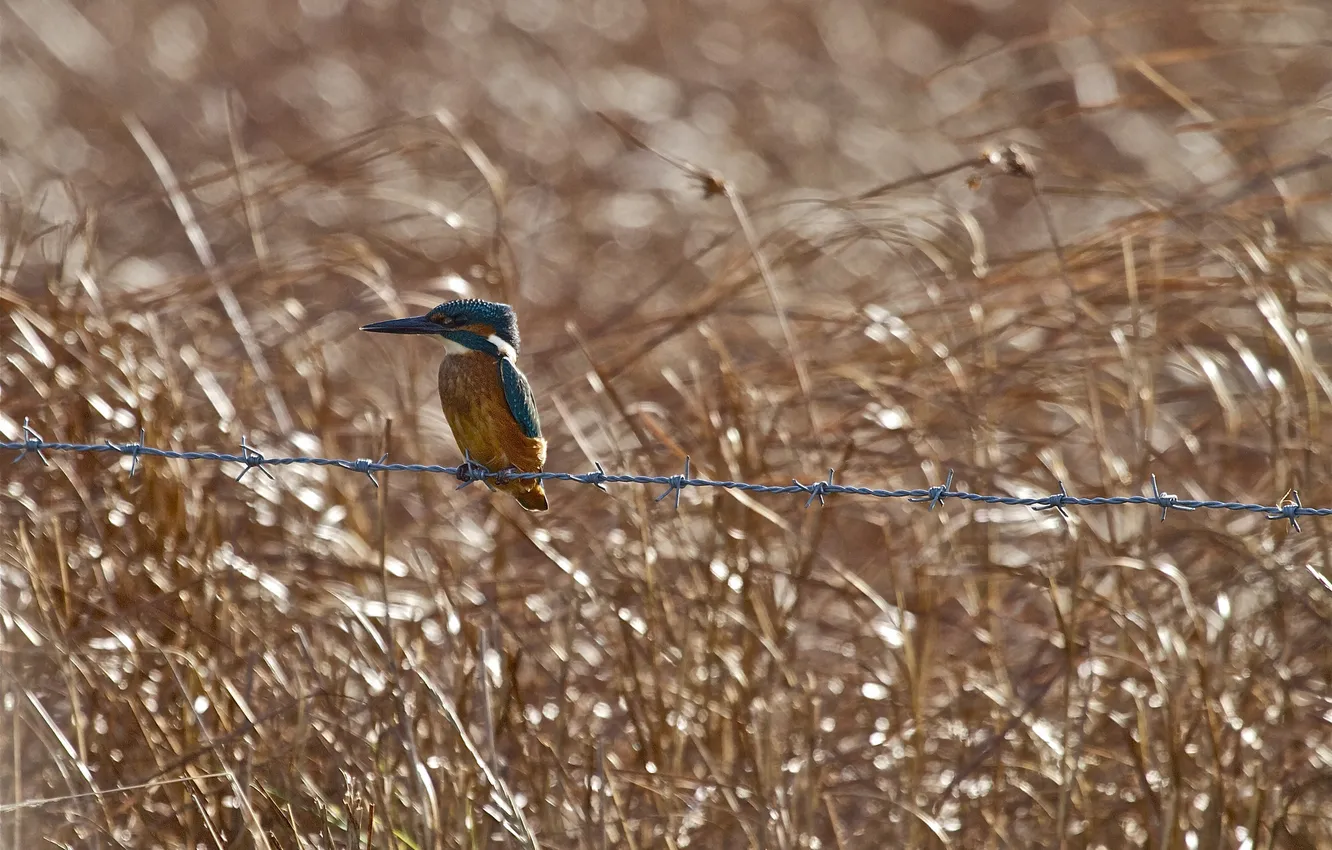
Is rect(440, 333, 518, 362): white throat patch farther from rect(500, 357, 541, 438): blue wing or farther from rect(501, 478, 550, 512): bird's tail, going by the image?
rect(501, 478, 550, 512): bird's tail

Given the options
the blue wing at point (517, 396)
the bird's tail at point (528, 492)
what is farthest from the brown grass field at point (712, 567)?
the blue wing at point (517, 396)

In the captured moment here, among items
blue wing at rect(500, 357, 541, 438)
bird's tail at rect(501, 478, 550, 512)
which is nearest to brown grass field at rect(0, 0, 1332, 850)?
bird's tail at rect(501, 478, 550, 512)

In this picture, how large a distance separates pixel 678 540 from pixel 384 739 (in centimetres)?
96

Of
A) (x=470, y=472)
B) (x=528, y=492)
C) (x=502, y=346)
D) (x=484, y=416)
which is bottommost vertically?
(x=528, y=492)

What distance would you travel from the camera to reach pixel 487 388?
329 cm

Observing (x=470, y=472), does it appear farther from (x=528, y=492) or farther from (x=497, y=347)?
(x=497, y=347)

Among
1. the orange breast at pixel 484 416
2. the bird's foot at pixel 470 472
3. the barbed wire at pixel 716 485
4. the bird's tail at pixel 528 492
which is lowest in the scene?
the bird's tail at pixel 528 492

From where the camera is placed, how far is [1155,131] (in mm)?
9656

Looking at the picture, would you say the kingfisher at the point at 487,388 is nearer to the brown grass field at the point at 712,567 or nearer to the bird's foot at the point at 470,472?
the bird's foot at the point at 470,472

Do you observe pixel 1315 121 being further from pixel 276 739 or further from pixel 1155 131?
pixel 276 739

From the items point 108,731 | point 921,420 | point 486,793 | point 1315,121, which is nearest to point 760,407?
point 921,420

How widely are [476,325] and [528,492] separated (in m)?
0.44

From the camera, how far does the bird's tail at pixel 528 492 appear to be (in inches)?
132

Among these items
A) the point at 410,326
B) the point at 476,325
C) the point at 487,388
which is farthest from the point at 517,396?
the point at 410,326
